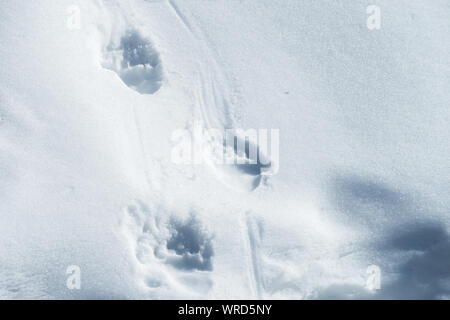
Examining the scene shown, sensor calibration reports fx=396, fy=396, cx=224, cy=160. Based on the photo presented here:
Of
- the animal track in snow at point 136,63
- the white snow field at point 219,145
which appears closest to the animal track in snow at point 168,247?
the white snow field at point 219,145

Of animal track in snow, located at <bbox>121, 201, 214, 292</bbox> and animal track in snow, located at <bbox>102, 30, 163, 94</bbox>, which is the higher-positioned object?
animal track in snow, located at <bbox>102, 30, 163, 94</bbox>

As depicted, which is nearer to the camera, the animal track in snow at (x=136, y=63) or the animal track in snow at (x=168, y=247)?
the animal track in snow at (x=168, y=247)

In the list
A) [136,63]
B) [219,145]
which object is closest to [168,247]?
[219,145]

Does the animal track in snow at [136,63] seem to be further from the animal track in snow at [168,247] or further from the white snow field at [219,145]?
the animal track in snow at [168,247]

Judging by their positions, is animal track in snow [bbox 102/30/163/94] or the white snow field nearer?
the white snow field

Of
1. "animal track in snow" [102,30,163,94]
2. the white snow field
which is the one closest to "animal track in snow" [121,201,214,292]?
the white snow field

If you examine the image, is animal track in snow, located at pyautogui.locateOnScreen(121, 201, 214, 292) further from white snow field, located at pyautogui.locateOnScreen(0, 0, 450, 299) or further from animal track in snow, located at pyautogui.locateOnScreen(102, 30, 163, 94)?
animal track in snow, located at pyautogui.locateOnScreen(102, 30, 163, 94)
